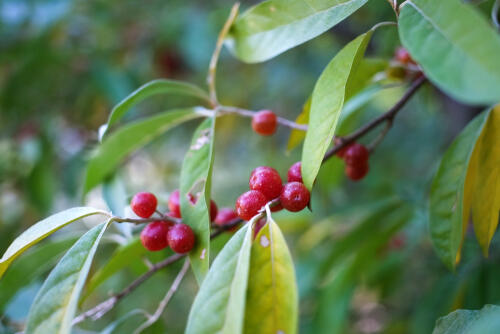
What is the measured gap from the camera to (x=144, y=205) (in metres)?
0.98

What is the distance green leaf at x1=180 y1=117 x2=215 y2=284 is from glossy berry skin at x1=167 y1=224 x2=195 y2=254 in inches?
0.5

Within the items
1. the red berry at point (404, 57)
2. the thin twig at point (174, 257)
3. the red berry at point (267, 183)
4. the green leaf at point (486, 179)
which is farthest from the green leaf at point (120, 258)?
the red berry at point (404, 57)

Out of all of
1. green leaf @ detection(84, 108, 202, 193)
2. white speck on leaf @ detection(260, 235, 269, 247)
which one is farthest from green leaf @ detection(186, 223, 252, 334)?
green leaf @ detection(84, 108, 202, 193)

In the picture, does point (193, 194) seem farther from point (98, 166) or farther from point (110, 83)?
point (110, 83)

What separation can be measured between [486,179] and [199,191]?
2.13 ft

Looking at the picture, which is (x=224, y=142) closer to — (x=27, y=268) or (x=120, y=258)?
(x=27, y=268)

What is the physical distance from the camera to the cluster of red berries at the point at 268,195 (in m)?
0.82

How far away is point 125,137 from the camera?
4.29ft

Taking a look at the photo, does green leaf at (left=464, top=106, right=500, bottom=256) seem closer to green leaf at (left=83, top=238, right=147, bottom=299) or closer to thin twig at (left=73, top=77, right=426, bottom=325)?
thin twig at (left=73, top=77, right=426, bottom=325)

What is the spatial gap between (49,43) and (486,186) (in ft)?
7.42

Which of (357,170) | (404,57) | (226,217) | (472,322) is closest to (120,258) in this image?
(226,217)

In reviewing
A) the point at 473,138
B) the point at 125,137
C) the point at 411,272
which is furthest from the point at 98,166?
the point at 411,272

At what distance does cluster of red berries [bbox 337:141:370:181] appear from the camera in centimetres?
109

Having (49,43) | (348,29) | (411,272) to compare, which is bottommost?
(411,272)
